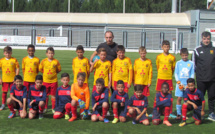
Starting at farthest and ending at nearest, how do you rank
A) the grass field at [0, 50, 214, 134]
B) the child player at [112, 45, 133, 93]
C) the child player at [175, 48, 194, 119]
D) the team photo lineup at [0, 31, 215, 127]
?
the child player at [112, 45, 133, 93] → the child player at [175, 48, 194, 119] → the team photo lineup at [0, 31, 215, 127] → the grass field at [0, 50, 214, 134]

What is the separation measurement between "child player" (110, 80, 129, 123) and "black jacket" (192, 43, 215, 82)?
162 centimetres

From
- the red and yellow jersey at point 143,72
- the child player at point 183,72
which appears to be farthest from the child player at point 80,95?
the child player at point 183,72

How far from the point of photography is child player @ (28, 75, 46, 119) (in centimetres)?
569

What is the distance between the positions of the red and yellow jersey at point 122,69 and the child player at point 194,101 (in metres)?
1.25

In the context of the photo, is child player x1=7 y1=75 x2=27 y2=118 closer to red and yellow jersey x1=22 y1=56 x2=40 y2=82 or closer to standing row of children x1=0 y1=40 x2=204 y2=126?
standing row of children x1=0 y1=40 x2=204 y2=126

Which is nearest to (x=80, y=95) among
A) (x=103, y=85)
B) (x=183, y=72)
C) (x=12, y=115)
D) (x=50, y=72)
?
(x=103, y=85)

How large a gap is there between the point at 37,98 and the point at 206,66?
3518mm

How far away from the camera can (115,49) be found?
6383mm

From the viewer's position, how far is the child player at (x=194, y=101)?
5.46 m

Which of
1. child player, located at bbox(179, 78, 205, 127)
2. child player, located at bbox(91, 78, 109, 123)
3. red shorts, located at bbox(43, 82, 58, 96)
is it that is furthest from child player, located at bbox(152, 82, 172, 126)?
red shorts, located at bbox(43, 82, 58, 96)

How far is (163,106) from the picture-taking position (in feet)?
18.1

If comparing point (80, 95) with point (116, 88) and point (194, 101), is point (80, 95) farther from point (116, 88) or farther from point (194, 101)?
point (194, 101)

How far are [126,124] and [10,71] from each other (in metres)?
3.03

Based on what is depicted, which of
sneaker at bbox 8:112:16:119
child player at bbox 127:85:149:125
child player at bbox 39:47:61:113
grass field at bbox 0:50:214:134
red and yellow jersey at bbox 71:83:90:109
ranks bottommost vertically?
grass field at bbox 0:50:214:134
